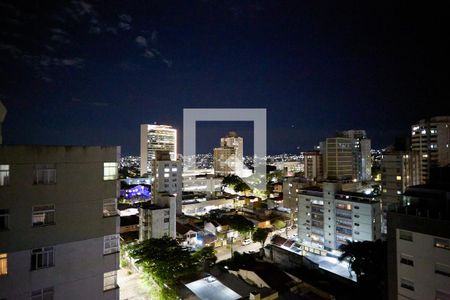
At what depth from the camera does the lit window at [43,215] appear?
612cm

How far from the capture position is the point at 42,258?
6.13m

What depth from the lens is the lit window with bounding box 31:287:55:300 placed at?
5988 millimetres

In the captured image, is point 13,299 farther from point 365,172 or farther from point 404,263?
point 365,172

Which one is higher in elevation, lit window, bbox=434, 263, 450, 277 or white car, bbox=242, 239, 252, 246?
lit window, bbox=434, 263, 450, 277

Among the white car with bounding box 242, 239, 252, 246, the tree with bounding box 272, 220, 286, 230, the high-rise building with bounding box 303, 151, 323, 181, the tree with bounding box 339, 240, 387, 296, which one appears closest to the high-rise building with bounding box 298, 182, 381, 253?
the tree with bounding box 272, 220, 286, 230

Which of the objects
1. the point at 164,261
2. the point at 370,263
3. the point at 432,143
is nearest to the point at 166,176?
the point at 164,261

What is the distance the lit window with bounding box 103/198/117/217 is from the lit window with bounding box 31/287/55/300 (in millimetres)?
1987

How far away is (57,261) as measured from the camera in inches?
247

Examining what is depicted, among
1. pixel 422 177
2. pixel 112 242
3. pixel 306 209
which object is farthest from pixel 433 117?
pixel 112 242

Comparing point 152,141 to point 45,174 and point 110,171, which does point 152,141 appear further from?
point 45,174

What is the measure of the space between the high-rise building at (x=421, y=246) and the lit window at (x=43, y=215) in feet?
35.5

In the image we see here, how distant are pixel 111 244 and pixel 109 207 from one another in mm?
982

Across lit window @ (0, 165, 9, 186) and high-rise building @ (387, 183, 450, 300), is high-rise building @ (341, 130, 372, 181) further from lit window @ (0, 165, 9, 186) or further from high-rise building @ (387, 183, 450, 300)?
lit window @ (0, 165, 9, 186)

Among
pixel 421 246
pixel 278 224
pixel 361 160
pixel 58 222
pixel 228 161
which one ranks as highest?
pixel 361 160
